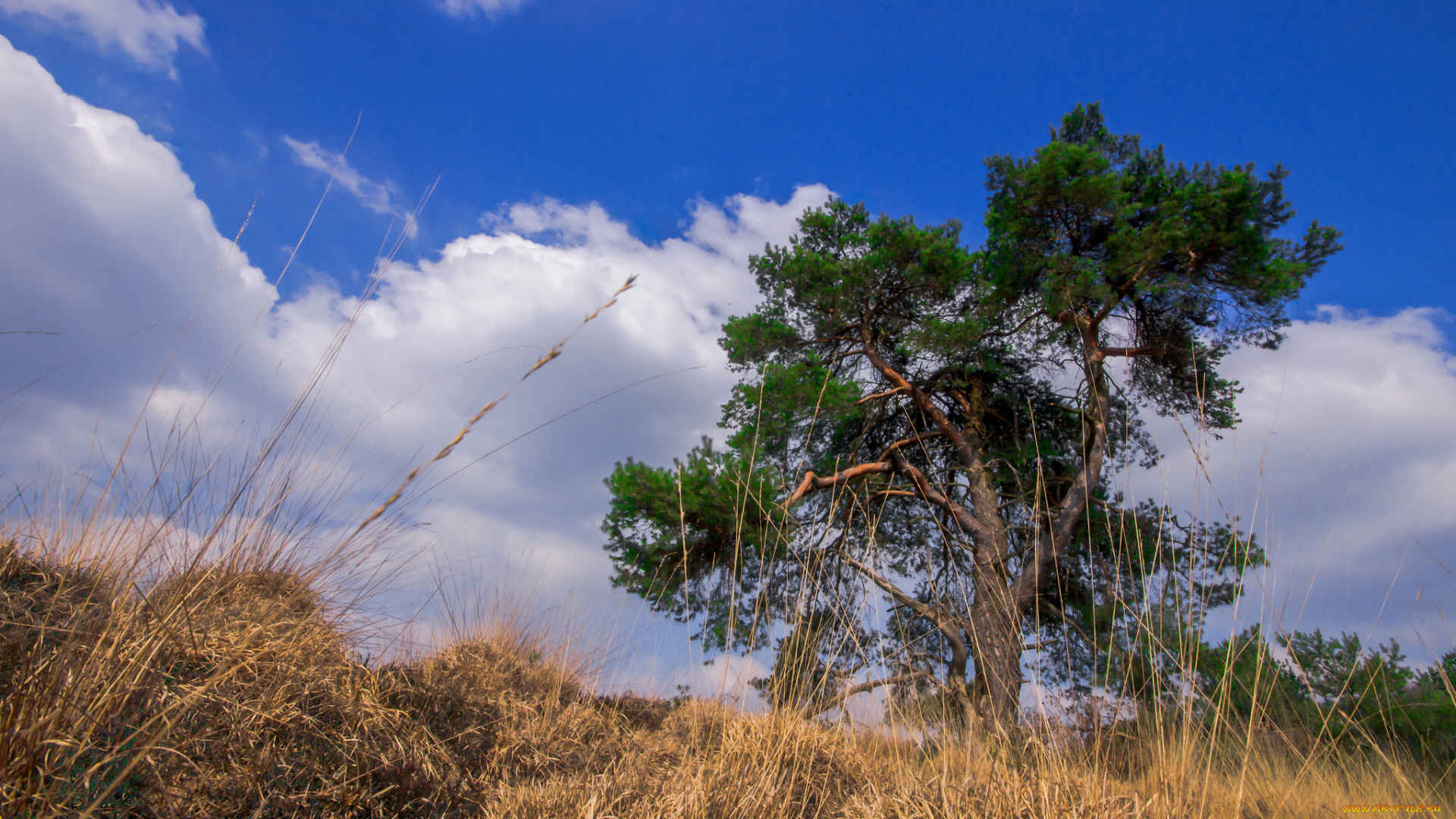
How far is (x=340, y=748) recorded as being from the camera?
6.45 feet

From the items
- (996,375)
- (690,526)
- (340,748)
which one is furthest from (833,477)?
(340,748)

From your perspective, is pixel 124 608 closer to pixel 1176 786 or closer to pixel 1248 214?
pixel 1176 786

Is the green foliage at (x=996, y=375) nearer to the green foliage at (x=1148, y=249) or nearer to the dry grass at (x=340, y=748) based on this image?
the green foliage at (x=1148, y=249)

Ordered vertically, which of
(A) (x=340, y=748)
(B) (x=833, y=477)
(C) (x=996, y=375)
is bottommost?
(A) (x=340, y=748)

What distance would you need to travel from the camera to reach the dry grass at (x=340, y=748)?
4.12 feet

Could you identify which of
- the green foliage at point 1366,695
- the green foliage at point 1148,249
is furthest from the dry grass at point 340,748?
the green foliage at point 1148,249

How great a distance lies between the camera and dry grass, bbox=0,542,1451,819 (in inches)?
49.4

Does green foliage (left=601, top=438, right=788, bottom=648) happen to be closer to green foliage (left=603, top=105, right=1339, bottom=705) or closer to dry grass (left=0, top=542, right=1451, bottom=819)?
green foliage (left=603, top=105, right=1339, bottom=705)

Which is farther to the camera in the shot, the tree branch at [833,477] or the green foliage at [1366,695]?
the tree branch at [833,477]

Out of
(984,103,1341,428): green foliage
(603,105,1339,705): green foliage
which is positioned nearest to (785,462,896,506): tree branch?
(603,105,1339,705): green foliage

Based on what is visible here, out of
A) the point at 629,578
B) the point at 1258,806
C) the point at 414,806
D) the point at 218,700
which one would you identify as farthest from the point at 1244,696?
the point at 218,700

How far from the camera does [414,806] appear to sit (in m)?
1.93

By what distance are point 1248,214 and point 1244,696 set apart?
5.97 meters

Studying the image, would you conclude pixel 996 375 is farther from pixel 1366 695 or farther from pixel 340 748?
pixel 340 748
